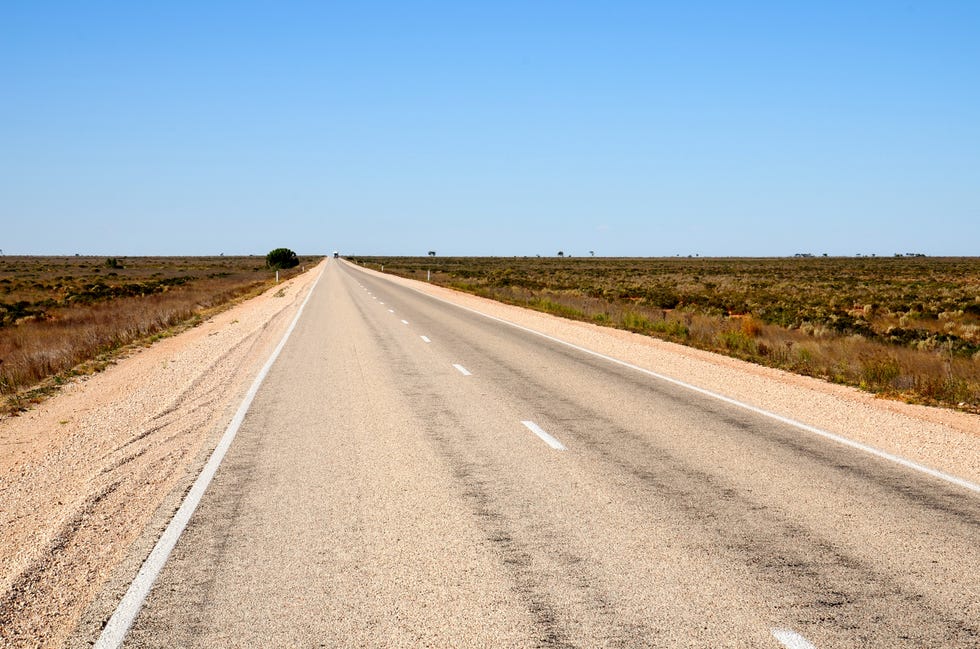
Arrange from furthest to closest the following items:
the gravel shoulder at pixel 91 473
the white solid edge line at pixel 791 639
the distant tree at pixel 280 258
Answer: the distant tree at pixel 280 258, the gravel shoulder at pixel 91 473, the white solid edge line at pixel 791 639

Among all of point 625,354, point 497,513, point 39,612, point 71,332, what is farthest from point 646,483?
point 71,332

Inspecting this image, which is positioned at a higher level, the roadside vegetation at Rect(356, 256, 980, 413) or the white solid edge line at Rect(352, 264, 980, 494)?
the white solid edge line at Rect(352, 264, 980, 494)

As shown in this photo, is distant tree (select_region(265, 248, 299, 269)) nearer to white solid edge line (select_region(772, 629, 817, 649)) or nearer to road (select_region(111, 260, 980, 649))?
road (select_region(111, 260, 980, 649))

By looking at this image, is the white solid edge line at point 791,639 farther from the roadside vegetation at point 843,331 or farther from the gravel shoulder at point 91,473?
the roadside vegetation at point 843,331

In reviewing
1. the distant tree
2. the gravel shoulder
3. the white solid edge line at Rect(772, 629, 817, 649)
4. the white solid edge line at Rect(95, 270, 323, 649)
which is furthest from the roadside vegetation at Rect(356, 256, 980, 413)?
the distant tree

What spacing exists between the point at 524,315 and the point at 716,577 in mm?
26214

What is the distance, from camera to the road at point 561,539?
4.14 metres

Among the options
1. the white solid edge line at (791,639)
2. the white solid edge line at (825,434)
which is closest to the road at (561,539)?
the white solid edge line at (791,639)

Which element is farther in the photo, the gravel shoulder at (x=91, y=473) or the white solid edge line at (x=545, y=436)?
the white solid edge line at (x=545, y=436)

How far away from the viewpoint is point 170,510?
6160 mm

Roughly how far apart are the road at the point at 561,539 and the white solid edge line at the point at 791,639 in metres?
0.01

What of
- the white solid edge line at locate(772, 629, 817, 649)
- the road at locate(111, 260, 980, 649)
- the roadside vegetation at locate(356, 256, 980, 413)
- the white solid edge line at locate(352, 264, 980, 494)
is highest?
the white solid edge line at locate(772, 629, 817, 649)

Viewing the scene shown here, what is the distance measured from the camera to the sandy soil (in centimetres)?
492

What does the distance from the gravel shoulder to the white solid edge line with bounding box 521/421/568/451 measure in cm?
353
